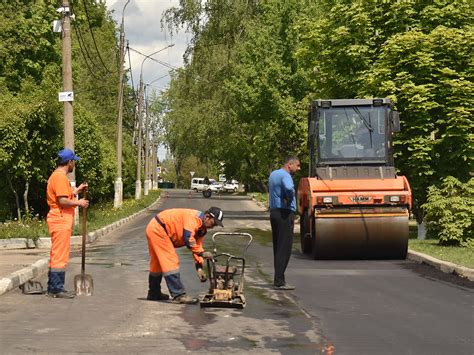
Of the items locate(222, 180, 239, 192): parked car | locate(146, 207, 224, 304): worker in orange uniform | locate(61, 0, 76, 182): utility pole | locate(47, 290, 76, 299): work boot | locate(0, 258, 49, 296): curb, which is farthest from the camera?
locate(222, 180, 239, 192): parked car

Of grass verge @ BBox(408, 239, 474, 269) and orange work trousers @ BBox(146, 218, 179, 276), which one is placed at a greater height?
orange work trousers @ BBox(146, 218, 179, 276)

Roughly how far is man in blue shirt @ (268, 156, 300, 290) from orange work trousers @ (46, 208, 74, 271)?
10.1ft

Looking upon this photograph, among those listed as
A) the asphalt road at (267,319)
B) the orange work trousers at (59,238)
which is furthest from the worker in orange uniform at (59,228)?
the asphalt road at (267,319)

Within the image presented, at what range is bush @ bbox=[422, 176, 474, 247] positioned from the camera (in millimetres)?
17734

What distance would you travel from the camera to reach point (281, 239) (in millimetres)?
11984

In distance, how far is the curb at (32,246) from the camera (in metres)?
11.7

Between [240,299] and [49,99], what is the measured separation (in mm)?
18028

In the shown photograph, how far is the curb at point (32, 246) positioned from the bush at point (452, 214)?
8687mm

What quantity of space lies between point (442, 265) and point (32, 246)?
34.3 ft

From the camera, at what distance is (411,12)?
21859 millimetres

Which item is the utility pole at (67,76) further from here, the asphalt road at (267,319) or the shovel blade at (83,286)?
the shovel blade at (83,286)

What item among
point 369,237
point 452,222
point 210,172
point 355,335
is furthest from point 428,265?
point 210,172

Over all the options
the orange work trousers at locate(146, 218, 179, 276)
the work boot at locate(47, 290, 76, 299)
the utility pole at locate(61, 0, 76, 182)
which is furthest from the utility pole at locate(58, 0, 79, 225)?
the orange work trousers at locate(146, 218, 179, 276)

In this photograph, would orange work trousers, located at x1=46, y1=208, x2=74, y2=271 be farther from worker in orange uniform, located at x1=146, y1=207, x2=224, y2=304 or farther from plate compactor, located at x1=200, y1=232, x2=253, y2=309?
plate compactor, located at x1=200, y1=232, x2=253, y2=309
